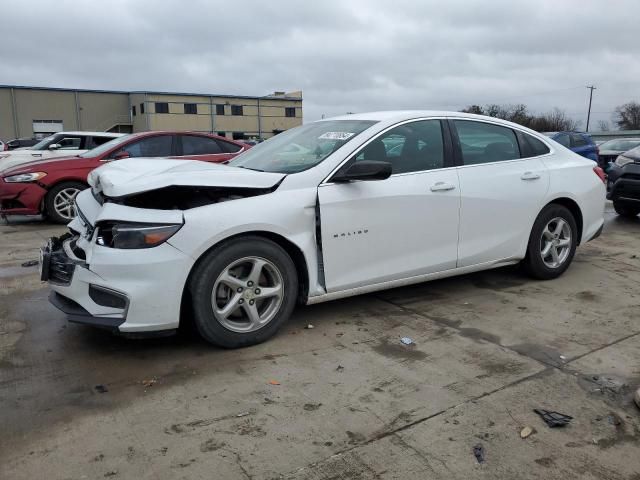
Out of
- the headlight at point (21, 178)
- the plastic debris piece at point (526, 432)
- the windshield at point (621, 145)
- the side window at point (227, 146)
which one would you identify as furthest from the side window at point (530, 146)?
the windshield at point (621, 145)

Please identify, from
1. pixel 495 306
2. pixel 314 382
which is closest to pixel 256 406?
pixel 314 382

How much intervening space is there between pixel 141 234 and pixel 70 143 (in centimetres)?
870

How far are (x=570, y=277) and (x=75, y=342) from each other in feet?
14.8

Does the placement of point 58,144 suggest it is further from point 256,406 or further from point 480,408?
point 480,408

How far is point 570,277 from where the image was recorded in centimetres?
539

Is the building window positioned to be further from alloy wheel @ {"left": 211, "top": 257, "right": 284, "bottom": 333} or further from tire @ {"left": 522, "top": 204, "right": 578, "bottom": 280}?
alloy wheel @ {"left": 211, "top": 257, "right": 284, "bottom": 333}

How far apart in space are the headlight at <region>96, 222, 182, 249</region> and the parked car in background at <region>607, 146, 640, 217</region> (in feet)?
25.8

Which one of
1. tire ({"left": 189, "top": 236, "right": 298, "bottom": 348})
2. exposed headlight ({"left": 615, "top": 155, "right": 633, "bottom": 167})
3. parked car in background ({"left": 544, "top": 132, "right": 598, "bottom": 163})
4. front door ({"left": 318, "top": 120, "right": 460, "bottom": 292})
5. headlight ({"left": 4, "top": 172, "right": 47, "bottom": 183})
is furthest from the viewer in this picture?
parked car in background ({"left": 544, "top": 132, "right": 598, "bottom": 163})

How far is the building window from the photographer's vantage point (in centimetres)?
5924

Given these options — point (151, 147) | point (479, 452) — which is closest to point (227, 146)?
point (151, 147)

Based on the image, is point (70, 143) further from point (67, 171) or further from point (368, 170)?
point (368, 170)

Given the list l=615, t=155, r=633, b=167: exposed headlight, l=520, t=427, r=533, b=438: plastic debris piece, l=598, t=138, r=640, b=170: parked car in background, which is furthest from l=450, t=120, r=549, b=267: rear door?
l=598, t=138, r=640, b=170: parked car in background

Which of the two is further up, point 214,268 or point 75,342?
point 214,268

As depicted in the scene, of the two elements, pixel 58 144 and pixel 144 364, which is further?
pixel 58 144
